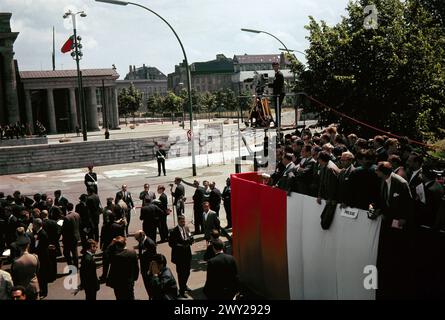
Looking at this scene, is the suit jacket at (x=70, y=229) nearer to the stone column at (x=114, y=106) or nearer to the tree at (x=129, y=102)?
the stone column at (x=114, y=106)

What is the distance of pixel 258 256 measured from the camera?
370 inches

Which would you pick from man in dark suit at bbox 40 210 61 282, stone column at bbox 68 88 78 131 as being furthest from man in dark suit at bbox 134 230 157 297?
stone column at bbox 68 88 78 131

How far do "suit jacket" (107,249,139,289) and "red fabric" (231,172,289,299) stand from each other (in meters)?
2.73

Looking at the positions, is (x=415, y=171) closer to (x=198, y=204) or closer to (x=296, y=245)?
(x=296, y=245)

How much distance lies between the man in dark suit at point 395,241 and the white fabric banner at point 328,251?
17 centimetres

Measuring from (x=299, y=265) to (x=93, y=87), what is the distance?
57796mm

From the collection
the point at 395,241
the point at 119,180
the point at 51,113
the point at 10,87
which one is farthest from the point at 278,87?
the point at 51,113

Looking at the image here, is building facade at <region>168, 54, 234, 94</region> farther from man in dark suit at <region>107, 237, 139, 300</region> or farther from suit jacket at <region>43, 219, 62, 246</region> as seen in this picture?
man in dark suit at <region>107, 237, 139, 300</region>

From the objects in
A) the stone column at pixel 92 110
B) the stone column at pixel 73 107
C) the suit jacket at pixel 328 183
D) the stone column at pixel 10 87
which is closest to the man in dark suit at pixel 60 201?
the suit jacket at pixel 328 183

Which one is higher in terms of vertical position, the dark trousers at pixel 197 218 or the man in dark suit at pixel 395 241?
the man in dark suit at pixel 395 241

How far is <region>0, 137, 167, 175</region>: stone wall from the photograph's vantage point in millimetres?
33750

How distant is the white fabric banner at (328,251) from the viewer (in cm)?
650

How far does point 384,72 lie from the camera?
1611cm
